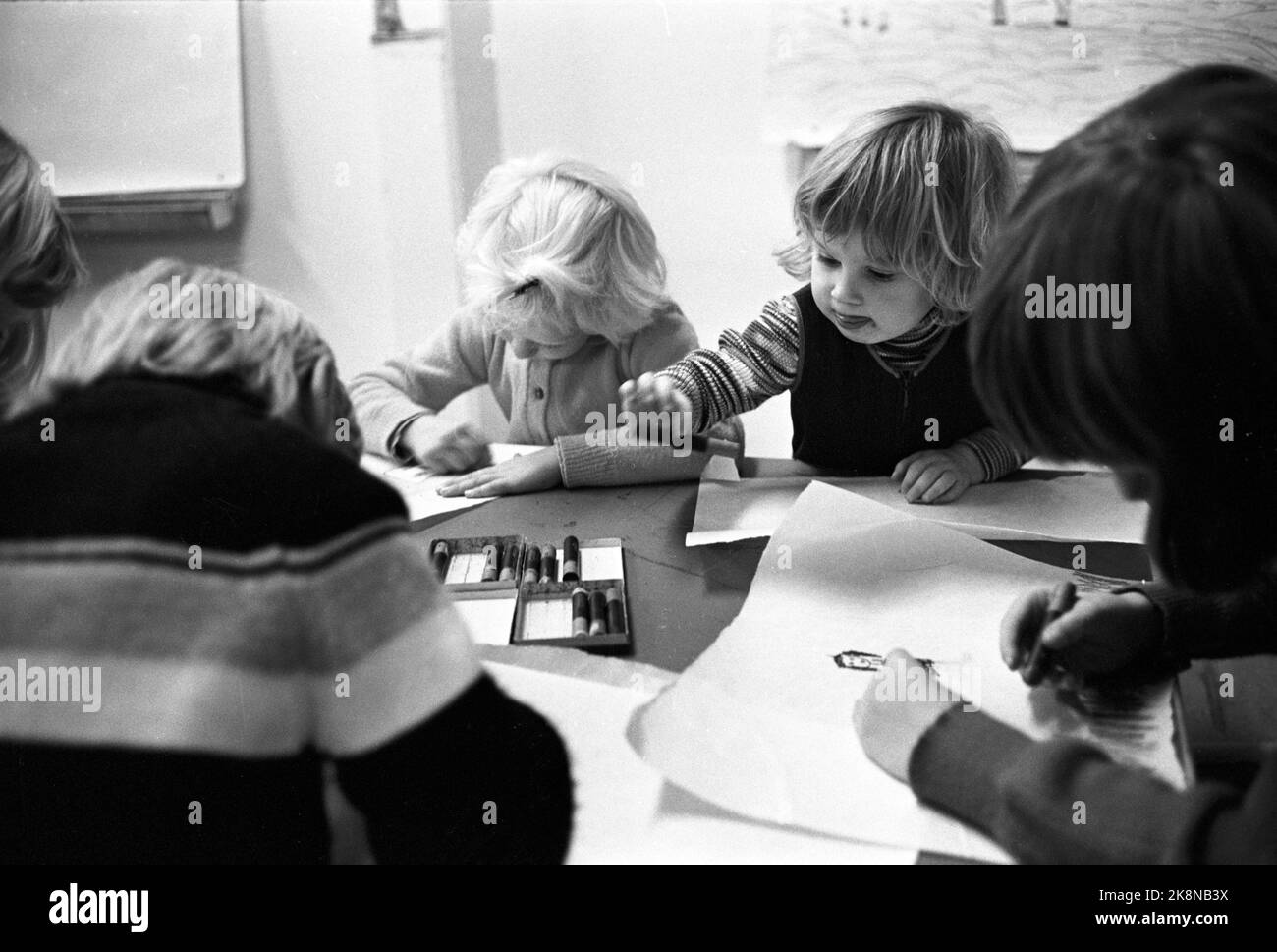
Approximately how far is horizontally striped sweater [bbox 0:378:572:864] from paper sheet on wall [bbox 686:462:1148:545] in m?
0.26

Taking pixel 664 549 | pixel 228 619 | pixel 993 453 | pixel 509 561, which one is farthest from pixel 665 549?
pixel 228 619

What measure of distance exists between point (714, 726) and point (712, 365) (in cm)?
24

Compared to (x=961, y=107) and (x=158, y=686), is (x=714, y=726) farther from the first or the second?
(x=961, y=107)

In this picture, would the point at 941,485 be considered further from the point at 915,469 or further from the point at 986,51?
the point at 986,51

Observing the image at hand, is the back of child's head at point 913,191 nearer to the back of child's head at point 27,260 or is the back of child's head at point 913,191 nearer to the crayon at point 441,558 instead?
the crayon at point 441,558

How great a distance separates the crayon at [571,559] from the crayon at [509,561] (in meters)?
0.03

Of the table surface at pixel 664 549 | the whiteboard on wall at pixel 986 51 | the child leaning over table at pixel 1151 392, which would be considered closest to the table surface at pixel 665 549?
the table surface at pixel 664 549

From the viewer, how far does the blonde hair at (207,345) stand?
1.63ft

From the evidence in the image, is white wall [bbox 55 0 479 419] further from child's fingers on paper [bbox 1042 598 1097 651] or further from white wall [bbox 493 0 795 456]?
child's fingers on paper [bbox 1042 598 1097 651]

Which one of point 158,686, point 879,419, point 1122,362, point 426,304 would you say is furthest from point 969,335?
point 158,686

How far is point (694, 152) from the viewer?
0.66m

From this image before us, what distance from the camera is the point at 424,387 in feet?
2.20

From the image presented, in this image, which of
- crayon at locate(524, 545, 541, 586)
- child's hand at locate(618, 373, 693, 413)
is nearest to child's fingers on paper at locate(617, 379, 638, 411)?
child's hand at locate(618, 373, 693, 413)

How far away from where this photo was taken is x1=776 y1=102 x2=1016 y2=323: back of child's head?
63 cm
